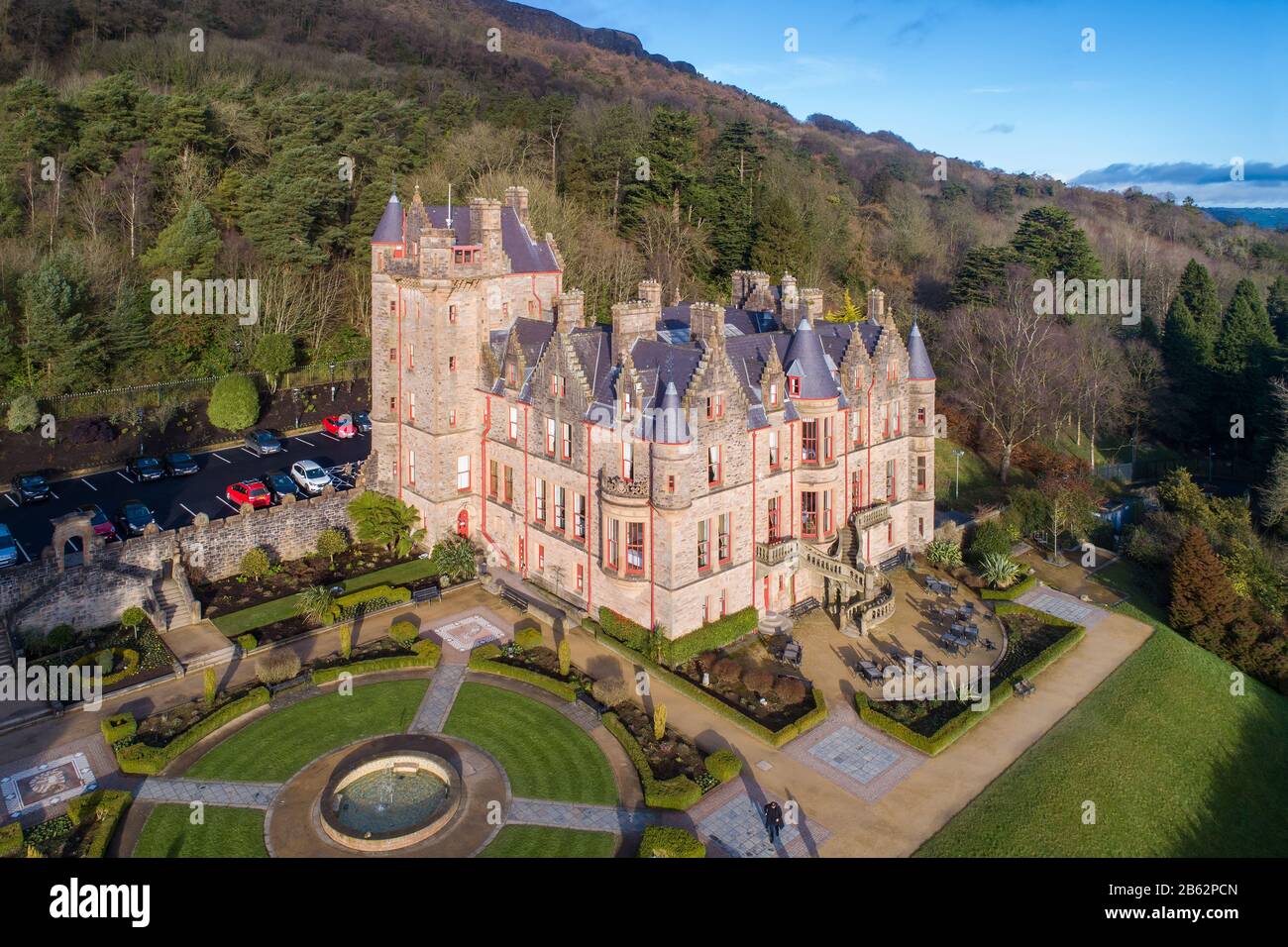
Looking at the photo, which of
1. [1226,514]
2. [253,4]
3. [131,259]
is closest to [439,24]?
[253,4]

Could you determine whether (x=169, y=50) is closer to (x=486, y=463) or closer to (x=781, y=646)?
(x=486, y=463)

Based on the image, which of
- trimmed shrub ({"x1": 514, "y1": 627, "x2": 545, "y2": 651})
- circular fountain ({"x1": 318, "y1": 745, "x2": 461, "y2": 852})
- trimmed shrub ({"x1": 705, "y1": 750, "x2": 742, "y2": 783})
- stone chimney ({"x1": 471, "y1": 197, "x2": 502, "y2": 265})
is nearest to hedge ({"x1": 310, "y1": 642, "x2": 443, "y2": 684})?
trimmed shrub ({"x1": 514, "y1": 627, "x2": 545, "y2": 651})

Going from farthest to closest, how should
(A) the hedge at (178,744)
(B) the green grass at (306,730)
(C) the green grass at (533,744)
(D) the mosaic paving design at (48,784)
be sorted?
1. (B) the green grass at (306,730)
2. (A) the hedge at (178,744)
3. (C) the green grass at (533,744)
4. (D) the mosaic paving design at (48,784)

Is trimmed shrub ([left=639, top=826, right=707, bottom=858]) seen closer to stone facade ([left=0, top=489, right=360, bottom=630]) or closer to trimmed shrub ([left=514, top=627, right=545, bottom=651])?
trimmed shrub ([left=514, top=627, right=545, bottom=651])

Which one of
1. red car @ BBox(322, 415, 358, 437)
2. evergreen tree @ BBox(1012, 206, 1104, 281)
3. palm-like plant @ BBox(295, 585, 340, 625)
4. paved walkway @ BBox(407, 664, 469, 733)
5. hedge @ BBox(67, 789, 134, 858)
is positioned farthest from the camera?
evergreen tree @ BBox(1012, 206, 1104, 281)

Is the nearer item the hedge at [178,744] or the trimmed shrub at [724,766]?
the hedge at [178,744]

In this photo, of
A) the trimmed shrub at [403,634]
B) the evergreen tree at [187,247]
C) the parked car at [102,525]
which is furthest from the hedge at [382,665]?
the evergreen tree at [187,247]

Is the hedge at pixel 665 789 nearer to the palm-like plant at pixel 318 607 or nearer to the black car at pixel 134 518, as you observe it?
the palm-like plant at pixel 318 607
